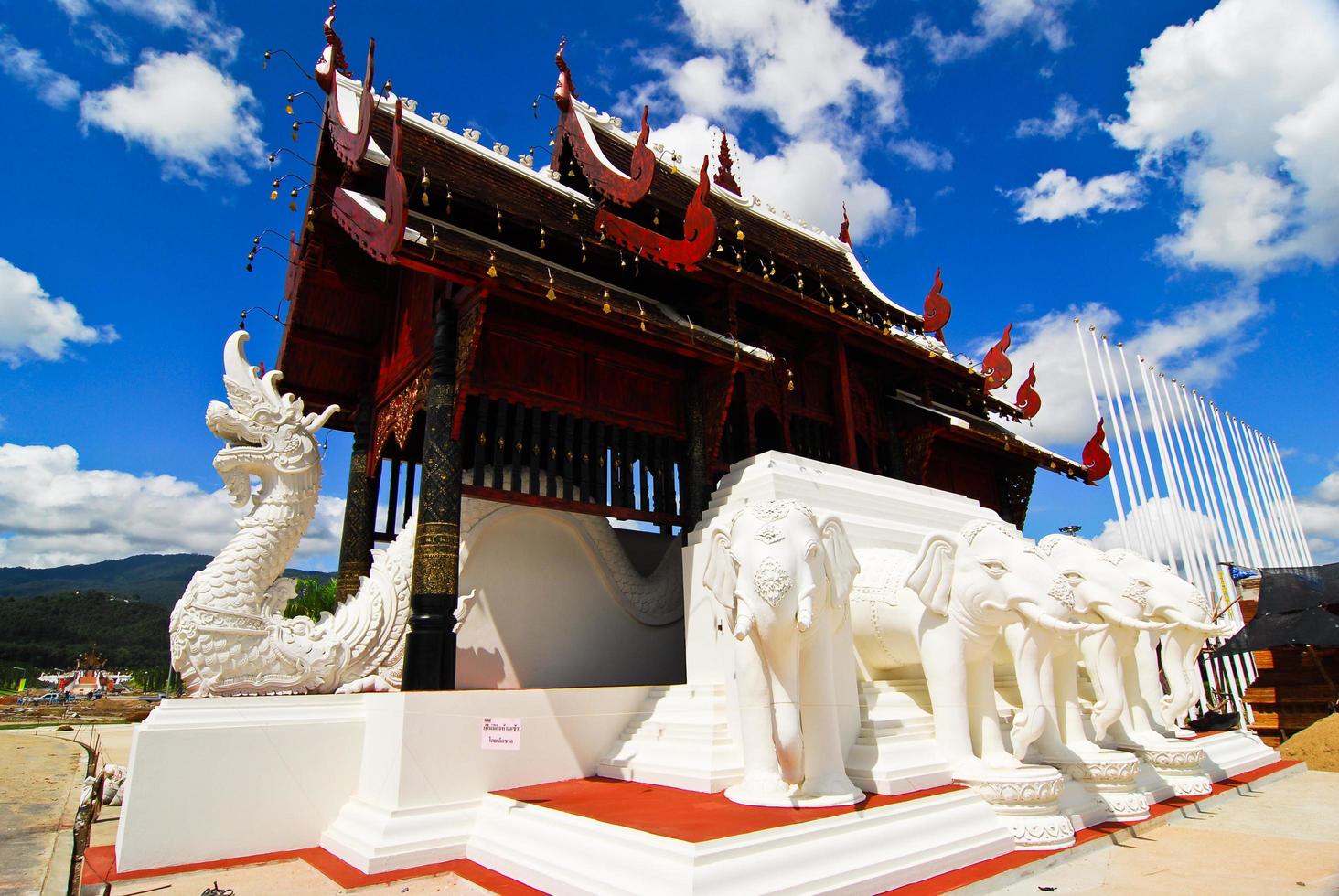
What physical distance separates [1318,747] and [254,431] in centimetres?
994

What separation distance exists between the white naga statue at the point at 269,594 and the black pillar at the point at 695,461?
2245mm

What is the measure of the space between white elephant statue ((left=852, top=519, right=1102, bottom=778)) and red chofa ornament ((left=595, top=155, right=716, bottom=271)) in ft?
10.3

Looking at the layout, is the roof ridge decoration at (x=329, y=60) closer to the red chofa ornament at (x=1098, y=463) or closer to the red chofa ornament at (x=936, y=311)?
the red chofa ornament at (x=936, y=311)

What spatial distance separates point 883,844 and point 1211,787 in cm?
375

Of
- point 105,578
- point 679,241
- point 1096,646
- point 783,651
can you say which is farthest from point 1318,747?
point 105,578

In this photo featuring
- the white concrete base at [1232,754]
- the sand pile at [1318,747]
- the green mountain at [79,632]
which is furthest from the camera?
the green mountain at [79,632]

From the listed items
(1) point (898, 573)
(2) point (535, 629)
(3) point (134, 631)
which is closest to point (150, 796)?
(2) point (535, 629)

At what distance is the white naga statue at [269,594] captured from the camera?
4316 mm

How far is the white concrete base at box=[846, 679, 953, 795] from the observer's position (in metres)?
3.70

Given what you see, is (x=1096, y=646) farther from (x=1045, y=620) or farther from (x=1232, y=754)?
(x=1232, y=754)

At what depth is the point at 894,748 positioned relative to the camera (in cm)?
394

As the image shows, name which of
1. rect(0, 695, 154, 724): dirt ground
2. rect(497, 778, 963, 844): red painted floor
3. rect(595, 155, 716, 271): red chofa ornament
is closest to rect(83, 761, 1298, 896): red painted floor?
rect(497, 778, 963, 844): red painted floor

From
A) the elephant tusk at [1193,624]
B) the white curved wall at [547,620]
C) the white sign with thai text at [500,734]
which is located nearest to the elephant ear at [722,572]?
the white sign with thai text at [500,734]

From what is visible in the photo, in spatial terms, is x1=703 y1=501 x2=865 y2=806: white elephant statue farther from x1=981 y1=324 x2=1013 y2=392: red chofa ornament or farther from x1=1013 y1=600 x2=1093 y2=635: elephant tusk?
x1=981 y1=324 x2=1013 y2=392: red chofa ornament
